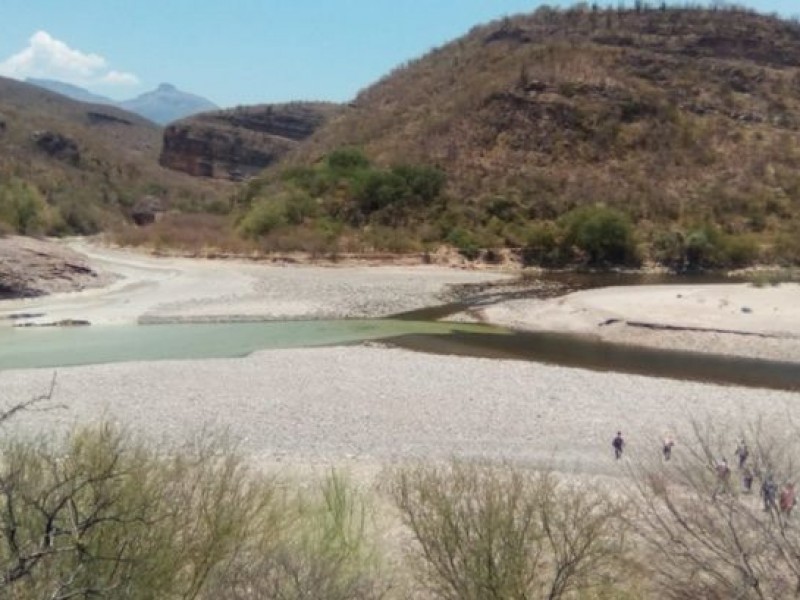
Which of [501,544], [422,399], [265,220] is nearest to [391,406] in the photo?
[422,399]

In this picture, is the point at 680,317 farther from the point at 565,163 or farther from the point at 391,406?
the point at 565,163

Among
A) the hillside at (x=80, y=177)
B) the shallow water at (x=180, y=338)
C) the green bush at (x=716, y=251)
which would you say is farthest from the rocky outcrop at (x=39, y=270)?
the hillside at (x=80, y=177)

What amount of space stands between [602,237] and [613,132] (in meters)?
19.4

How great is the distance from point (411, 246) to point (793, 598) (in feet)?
190

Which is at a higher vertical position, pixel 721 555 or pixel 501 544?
pixel 721 555

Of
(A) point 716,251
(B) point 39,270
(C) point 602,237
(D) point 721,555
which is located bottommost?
(B) point 39,270

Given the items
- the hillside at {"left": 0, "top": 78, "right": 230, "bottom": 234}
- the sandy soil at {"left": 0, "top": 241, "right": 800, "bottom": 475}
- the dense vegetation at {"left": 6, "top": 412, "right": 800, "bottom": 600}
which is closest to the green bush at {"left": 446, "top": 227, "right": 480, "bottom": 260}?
the sandy soil at {"left": 0, "top": 241, "right": 800, "bottom": 475}

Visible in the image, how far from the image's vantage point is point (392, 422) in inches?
754

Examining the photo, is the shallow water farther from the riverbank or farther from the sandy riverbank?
the riverbank

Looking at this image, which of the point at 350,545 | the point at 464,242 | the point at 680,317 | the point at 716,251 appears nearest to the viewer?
the point at 350,545

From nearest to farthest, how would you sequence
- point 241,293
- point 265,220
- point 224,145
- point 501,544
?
point 501,544, point 241,293, point 265,220, point 224,145

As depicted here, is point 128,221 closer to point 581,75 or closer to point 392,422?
point 581,75

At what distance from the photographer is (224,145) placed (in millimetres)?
167500

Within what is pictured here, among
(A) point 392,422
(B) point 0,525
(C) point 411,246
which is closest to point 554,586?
(B) point 0,525
